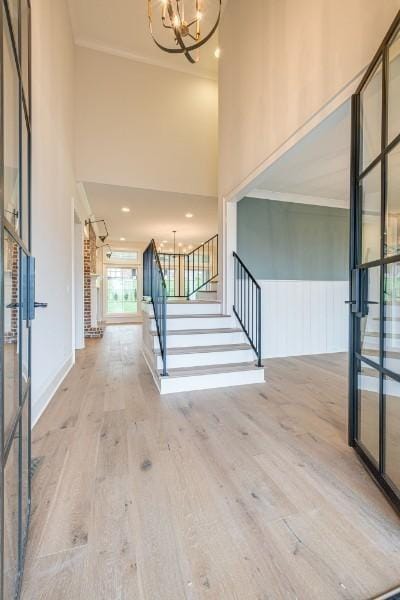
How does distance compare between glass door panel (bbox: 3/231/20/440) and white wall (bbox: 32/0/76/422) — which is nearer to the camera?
glass door panel (bbox: 3/231/20/440)

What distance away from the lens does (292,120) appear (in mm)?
2420

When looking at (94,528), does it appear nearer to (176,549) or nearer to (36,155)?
(176,549)

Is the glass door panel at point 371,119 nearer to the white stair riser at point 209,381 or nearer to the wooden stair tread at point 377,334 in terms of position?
the wooden stair tread at point 377,334

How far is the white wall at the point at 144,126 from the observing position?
454 cm

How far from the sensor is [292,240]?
16.2 feet

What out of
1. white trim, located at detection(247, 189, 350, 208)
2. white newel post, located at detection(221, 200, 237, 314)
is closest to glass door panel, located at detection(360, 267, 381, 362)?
white newel post, located at detection(221, 200, 237, 314)

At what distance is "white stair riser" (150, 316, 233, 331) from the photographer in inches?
149

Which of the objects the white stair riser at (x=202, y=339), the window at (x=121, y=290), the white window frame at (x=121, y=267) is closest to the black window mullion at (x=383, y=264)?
the white stair riser at (x=202, y=339)

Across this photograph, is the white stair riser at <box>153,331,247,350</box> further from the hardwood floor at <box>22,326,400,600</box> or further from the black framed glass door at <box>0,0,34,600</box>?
the black framed glass door at <box>0,0,34,600</box>

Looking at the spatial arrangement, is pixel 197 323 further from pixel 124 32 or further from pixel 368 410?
pixel 124 32

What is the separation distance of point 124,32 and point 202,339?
4.90 meters

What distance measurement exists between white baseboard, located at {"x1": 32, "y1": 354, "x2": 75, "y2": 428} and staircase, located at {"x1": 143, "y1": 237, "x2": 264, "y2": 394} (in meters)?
1.08

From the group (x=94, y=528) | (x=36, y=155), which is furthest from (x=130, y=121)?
(x=94, y=528)

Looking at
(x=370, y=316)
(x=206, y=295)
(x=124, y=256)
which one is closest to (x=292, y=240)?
(x=206, y=295)
